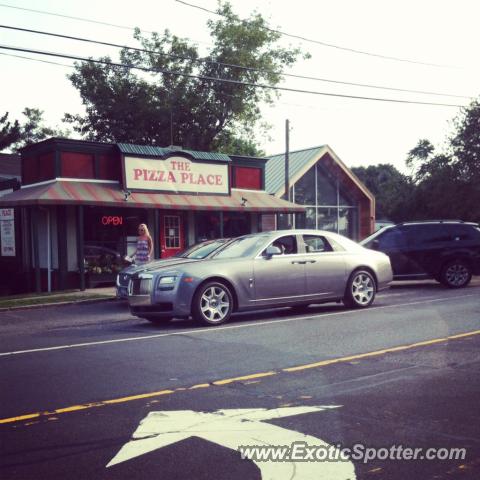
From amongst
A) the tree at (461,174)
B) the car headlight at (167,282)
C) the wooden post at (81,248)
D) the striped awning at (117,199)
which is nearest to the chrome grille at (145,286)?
the car headlight at (167,282)

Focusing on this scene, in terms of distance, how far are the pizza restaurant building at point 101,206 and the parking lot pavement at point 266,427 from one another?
12689 millimetres

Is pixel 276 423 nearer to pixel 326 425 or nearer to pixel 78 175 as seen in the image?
pixel 326 425

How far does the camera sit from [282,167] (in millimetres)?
31453

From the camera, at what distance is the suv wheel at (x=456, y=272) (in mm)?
16016

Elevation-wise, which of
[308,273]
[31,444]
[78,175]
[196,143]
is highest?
[196,143]

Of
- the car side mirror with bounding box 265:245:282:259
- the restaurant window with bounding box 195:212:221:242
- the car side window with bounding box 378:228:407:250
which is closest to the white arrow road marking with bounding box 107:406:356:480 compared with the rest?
the car side mirror with bounding box 265:245:282:259

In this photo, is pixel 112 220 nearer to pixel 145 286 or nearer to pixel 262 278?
pixel 145 286

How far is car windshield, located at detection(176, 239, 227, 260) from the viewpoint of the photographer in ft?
36.2

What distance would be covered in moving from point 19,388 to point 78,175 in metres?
14.0

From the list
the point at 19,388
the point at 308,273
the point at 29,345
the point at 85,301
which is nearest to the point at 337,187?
the point at 85,301

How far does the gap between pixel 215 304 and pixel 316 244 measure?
8.17 ft

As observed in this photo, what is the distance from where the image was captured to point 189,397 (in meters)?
5.34

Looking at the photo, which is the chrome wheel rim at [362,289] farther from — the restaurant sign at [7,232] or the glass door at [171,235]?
the restaurant sign at [7,232]

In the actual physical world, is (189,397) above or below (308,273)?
below
